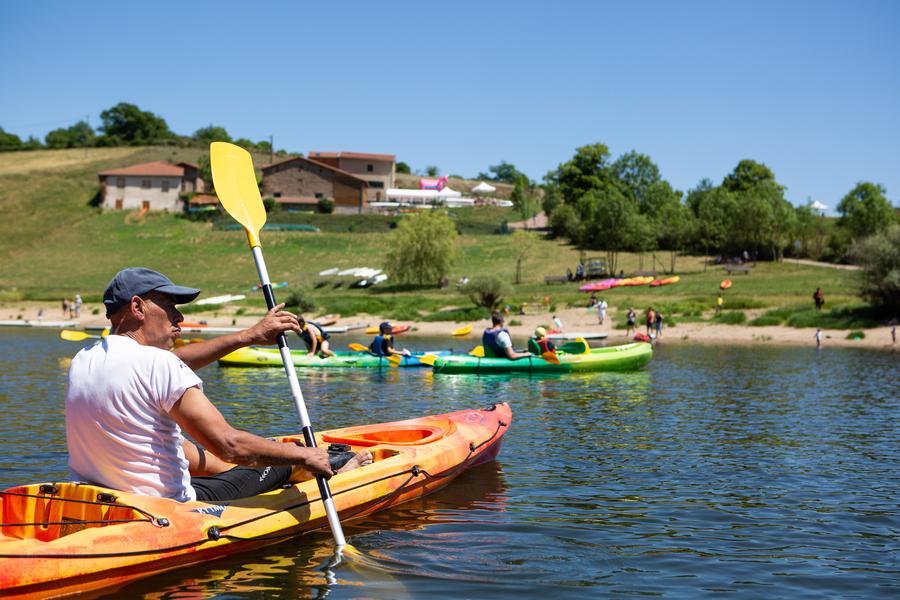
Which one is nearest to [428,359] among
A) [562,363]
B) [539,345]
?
[539,345]

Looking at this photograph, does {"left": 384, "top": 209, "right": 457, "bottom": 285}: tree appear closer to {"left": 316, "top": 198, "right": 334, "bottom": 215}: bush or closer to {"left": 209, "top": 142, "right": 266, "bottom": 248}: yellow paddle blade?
{"left": 316, "top": 198, "right": 334, "bottom": 215}: bush

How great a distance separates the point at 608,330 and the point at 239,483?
92.0ft

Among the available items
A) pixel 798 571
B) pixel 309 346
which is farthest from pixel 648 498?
pixel 309 346

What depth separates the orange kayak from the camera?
17.4 feet

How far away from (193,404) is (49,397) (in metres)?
11.7

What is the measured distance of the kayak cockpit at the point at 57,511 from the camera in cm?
558

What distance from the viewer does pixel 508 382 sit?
61.2 feet

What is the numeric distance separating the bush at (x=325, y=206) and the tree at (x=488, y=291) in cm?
3460

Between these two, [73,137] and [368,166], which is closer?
[368,166]

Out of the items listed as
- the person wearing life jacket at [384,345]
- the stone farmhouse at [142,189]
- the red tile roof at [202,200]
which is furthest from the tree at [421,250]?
the stone farmhouse at [142,189]

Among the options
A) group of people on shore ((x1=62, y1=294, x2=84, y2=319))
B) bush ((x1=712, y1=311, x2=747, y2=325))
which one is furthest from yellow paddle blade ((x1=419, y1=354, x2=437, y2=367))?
group of people on shore ((x1=62, y1=294, x2=84, y2=319))

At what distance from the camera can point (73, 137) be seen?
111 meters

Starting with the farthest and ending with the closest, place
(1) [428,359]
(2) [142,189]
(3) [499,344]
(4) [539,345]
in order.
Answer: (2) [142,189] → (1) [428,359] → (4) [539,345] → (3) [499,344]

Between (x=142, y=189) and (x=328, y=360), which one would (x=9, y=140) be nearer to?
(x=142, y=189)
